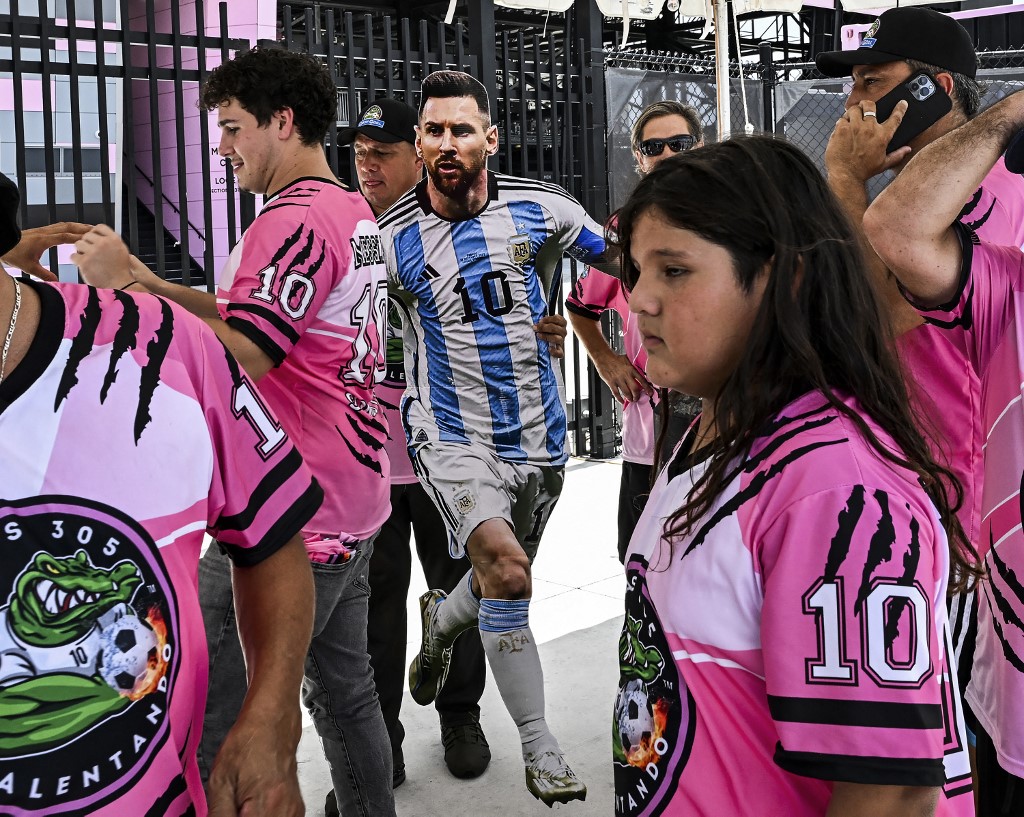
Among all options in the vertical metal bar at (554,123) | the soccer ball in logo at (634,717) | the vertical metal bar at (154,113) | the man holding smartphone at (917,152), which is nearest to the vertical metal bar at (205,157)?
the vertical metal bar at (154,113)

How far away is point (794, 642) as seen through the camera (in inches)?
47.5

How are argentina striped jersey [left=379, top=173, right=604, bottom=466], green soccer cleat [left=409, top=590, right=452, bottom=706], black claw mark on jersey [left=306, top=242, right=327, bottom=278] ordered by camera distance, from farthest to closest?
argentina striped jersey [left=379, top=173, right=604, bottom=466] < green soccer cleat [left=409, top=590, right=452, bottom=706] < black claw mark on jersey [left=306, top=242, right=327, bottom=278]

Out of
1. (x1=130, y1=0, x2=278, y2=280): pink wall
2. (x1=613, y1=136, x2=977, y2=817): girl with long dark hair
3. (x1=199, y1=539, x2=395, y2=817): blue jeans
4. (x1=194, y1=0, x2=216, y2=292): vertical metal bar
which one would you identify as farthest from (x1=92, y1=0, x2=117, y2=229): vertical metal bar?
Answer: (x1=613, y1=136, x2=977, y2=817): girl with long dark hair

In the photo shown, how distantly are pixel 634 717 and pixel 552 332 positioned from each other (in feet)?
8.62

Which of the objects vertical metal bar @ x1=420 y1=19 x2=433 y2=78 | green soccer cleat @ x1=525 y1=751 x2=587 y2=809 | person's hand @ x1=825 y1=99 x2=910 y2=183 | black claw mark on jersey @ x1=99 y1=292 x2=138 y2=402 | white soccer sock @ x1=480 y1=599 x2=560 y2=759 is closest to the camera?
black claw mark on jersey @ x1=99 y1=292 x2=138 y2=402

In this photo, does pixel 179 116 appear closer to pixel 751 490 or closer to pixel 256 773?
pixel 256 773

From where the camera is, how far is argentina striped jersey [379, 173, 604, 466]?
153 inches

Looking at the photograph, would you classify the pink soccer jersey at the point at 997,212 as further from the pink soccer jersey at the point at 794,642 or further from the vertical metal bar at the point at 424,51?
the vertical metal bar at the point at 424,51

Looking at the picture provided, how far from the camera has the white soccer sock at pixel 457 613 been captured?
3.69 m

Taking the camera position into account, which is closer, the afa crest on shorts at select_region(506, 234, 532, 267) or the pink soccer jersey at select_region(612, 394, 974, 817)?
the pink soccer jersey at select_region(612, 394, 974, 817)

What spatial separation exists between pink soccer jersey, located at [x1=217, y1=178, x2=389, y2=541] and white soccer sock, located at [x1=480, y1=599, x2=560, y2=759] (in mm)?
630

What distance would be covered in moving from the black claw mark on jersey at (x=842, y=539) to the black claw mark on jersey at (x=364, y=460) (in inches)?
74.6

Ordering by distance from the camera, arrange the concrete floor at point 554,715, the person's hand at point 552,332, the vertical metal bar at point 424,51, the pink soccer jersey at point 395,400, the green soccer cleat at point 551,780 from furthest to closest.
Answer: the vertical metal bar at point 424,51 → the pink soccer jersey at point 395,400 → the person's hand at point 552,332 → the concrete floor at point 554,715 → the green soccer cleat at point 551,780

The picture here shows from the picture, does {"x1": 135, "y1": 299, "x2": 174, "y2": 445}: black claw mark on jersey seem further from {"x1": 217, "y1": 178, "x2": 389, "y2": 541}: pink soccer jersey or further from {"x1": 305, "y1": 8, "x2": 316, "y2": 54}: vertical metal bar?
{"x1": 305, "y1": 8, "x2": 316, "y2": 54}: vertical metal bar
